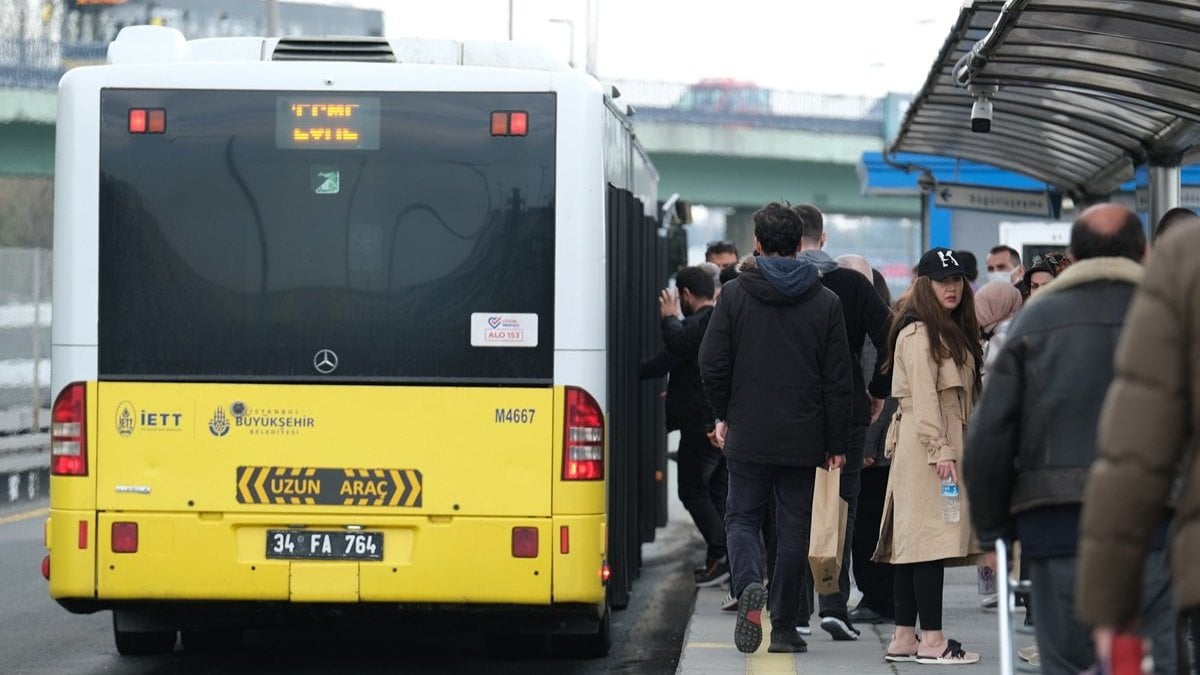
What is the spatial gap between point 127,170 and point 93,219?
23cm

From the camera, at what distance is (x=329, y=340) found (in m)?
8.27

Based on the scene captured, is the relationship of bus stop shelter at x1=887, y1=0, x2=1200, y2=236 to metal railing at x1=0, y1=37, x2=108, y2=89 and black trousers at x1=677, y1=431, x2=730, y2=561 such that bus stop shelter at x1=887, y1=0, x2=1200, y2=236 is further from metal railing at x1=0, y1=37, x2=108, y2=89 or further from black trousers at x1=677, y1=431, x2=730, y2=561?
metal railing at x1=0, y1=37, x2=108, y2=89

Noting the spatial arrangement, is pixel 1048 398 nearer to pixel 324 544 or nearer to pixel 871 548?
pixel 324 544

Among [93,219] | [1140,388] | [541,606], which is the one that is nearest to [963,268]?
[541,606]

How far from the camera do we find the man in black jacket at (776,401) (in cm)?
869

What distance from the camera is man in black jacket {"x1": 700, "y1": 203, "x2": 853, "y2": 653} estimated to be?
8688 millimetres

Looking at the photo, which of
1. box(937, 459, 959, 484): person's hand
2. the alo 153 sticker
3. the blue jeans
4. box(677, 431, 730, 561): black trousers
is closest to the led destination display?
the alo 153 sticker

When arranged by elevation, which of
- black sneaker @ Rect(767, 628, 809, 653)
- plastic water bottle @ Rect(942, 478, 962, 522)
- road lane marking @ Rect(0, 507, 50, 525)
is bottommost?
road lane marking @ Rect(0, 507, 50, 525)

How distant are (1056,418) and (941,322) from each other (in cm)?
320

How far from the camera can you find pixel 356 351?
827 cm

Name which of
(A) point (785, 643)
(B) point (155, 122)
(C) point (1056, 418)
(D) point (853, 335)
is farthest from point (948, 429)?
(B) point (155, 122)

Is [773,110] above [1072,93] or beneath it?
above

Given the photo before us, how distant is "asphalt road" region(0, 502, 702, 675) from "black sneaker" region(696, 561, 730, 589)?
0.18 m

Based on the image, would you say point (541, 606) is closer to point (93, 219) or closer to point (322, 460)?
point (322, 460)
